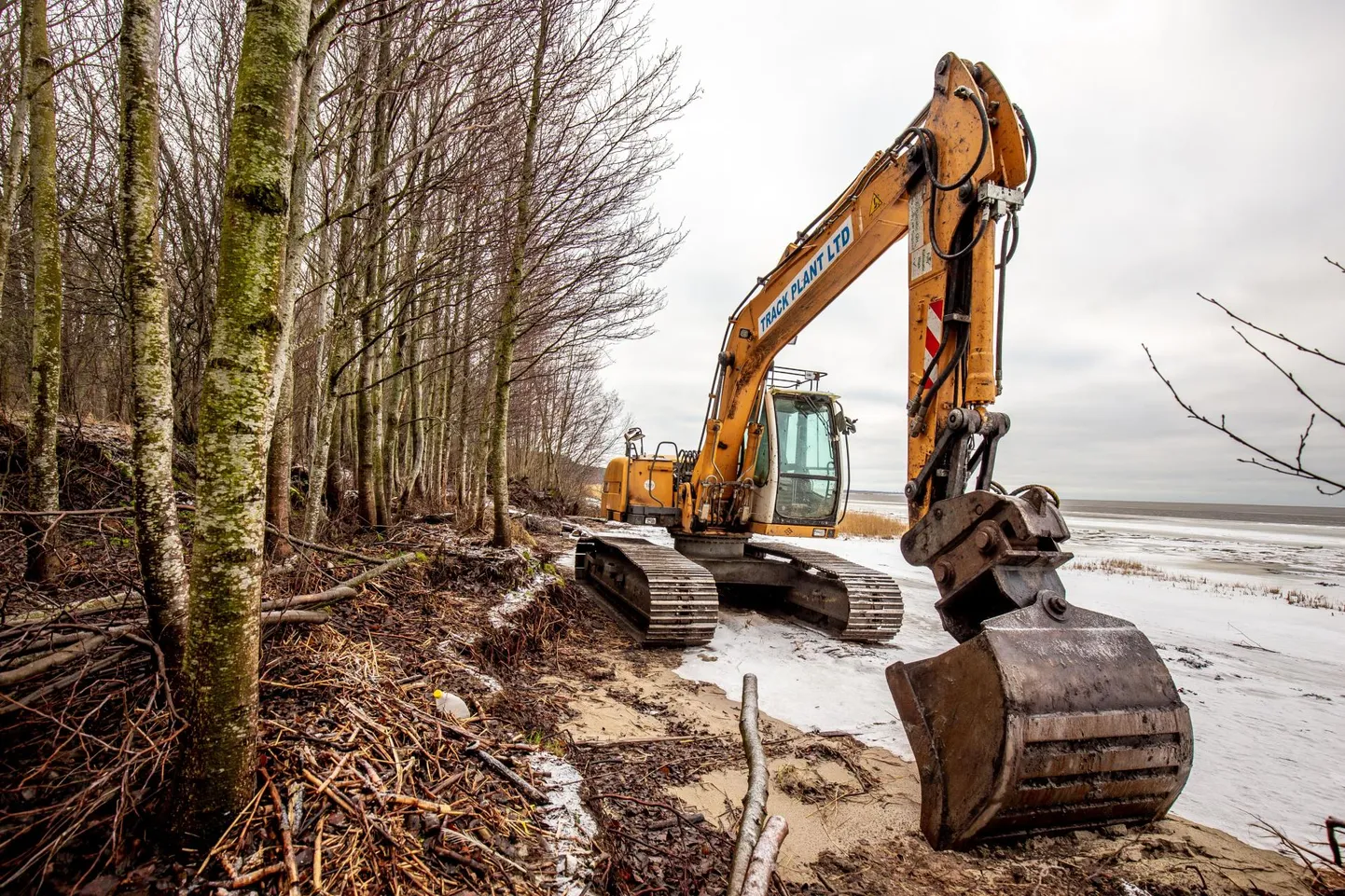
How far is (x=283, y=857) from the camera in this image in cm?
201

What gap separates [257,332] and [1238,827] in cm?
490

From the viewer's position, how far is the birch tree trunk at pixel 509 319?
790 centimetres

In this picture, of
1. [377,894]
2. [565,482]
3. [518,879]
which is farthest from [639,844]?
[565,482]

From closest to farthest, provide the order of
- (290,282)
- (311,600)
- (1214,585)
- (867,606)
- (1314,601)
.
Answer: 1. (311,600)
2. (290,282)
3. (867,606)
4. (1314,601)
5. (1214,585)

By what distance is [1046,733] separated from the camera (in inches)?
104

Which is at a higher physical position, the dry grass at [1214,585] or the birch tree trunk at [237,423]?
the birch tree trunk at [237,423]

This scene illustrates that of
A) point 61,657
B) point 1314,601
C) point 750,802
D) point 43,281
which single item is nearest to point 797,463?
point 750,802

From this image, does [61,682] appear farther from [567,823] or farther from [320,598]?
[567,823]

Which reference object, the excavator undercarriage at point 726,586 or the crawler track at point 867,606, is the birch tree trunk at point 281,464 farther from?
the crawler track at point 867,606

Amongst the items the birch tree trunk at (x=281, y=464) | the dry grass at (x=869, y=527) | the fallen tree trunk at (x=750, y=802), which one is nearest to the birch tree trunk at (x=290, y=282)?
the birch tree trunk at (x=281, y=464)

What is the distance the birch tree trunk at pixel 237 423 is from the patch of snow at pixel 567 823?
3.63ft

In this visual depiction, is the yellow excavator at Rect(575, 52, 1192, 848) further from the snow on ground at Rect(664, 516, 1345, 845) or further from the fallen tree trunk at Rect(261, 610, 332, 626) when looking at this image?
the fallen tree trunk at Rect(261, 610, 332, 626)

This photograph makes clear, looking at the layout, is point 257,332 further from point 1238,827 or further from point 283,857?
point 1238,827

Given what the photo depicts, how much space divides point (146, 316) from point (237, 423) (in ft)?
2.27
